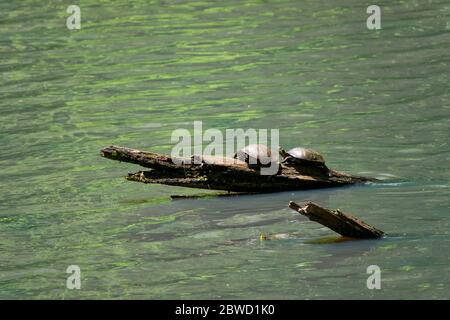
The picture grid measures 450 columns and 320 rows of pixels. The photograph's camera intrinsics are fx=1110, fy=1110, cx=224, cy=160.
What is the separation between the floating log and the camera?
9633 mm

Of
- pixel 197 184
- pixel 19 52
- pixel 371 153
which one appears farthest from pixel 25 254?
pixel 19 52

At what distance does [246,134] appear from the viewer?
12.6 meters

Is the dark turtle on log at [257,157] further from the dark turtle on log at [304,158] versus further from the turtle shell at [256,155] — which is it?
the dark turtle on log at [304,158]

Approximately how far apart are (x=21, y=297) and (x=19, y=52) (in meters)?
10.5

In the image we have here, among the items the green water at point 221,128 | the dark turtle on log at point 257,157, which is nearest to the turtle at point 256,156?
the dark turtle on log at point 257,157

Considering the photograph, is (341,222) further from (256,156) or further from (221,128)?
(221,128)

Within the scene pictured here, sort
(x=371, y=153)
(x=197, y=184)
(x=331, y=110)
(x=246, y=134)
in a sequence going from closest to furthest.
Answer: (x=197, y=184) → (x=371, y=153) → (x=246, y=134) → (x=331, y=110)

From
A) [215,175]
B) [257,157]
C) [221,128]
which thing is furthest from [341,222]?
[221,128]

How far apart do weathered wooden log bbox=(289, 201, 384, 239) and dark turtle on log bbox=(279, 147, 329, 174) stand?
4.09ft

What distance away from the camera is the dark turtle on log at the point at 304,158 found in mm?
9859

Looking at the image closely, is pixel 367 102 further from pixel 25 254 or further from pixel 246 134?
pixel 25 254

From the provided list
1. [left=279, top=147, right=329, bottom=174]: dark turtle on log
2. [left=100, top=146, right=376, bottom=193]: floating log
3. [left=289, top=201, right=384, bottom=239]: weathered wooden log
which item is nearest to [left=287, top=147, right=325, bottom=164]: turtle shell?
[left=279, top=147, right=329, bottom=174]: dark turtle on log

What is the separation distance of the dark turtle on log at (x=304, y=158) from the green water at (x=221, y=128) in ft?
0.83

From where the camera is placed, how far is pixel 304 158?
987 centimetres
